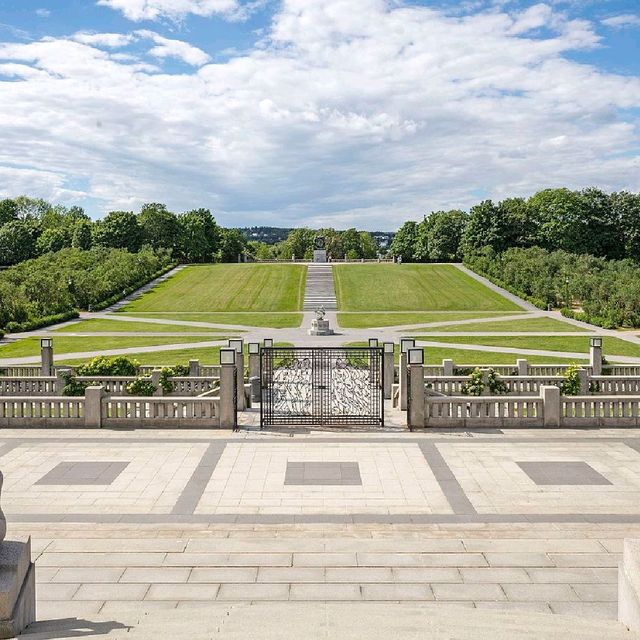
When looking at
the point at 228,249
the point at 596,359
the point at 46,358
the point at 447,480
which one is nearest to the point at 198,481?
the point at 447,480

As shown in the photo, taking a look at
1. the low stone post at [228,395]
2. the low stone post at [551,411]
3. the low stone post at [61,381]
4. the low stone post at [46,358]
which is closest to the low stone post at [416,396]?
the low stone post at [551,411]

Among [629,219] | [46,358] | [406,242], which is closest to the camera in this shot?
[46,358]

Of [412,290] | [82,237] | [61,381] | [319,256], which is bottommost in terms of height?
[61,381]

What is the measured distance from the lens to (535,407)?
17.9 meters

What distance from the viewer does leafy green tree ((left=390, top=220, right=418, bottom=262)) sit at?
5320 inches

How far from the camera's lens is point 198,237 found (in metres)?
118

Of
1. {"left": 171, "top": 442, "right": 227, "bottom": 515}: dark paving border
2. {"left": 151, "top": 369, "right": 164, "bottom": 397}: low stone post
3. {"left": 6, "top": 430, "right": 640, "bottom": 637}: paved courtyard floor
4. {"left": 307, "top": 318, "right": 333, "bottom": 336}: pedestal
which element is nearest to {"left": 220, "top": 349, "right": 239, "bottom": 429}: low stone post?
{"left": 6, "top": 430, "right": 640, "bottom": 637}: paved courtyard floor

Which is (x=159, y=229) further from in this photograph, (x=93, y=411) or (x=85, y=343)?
(x=93, y=411)

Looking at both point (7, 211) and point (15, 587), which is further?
point (7, 211)

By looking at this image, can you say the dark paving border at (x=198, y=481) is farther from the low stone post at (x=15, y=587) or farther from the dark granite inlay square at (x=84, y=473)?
the low stone post at (x=15, y=587)

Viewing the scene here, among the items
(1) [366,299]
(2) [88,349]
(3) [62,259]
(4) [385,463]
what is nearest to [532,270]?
(1) [366,299]

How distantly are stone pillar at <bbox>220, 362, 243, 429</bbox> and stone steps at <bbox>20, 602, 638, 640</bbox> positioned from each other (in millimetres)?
10913

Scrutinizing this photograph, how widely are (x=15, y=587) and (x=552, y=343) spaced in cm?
3804

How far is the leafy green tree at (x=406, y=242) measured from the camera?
135 meters
